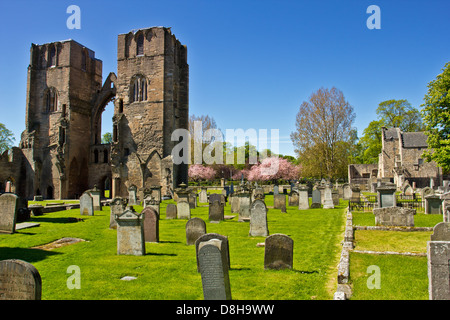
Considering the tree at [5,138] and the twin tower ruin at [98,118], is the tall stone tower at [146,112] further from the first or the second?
the tree at [5,138]

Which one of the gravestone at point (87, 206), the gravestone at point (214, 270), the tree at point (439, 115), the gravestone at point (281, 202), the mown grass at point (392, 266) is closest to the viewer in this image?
the gravestone at point (214, 270)

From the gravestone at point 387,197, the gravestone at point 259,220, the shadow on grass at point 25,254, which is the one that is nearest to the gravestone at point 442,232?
the gravestone at point 259,220

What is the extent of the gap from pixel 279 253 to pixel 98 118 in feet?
127

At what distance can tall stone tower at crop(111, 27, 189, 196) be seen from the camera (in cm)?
3512

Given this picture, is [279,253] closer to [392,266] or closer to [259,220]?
[392,266]

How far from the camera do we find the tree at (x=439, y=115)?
2280cm

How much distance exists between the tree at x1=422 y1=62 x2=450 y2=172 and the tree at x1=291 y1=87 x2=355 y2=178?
1390 cm

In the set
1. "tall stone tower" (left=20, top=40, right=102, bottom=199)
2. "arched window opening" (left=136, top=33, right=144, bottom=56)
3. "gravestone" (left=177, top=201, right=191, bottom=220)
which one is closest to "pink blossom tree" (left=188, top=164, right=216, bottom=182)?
"tall stone tower" (left=20, top=40, right=102, bottom=199)

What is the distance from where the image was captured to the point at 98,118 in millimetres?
41625

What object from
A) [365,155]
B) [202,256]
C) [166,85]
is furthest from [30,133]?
[365,155]

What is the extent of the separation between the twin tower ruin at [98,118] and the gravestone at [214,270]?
29.4 metres

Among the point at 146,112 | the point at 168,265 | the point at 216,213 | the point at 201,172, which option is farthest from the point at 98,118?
the point at 168,265

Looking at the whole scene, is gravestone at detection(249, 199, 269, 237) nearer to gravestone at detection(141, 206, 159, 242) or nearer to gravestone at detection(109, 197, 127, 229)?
gravestone at detection(141, 206, 159, 242)

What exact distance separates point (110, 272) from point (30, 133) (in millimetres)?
36468
